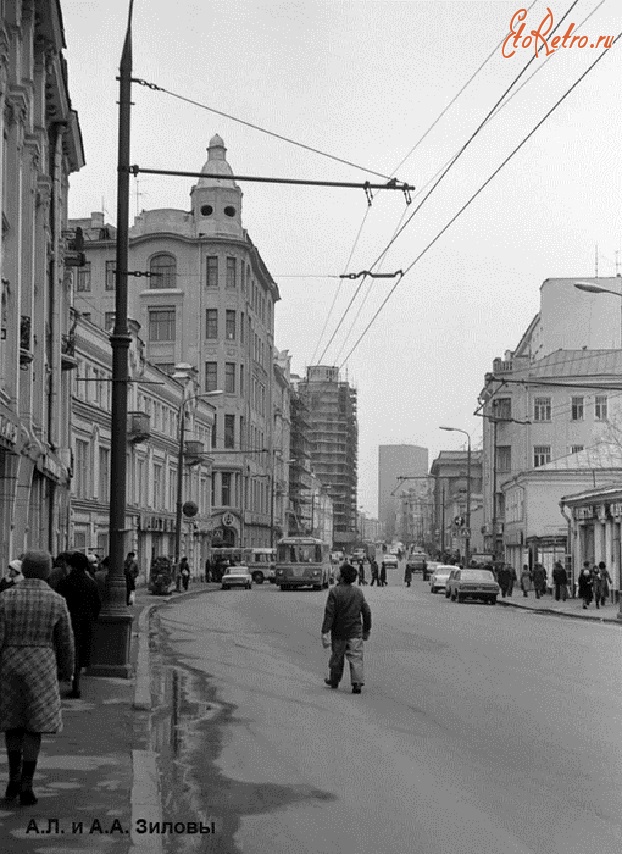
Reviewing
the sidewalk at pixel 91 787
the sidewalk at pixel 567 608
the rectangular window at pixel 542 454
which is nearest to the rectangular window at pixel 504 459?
the rectangular window at pixel 542 454

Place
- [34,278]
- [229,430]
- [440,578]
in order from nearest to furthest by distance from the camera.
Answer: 1. [34,278]
2. [440,578]
3. [229,430]

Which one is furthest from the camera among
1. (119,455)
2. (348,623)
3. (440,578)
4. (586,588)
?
(440,578)

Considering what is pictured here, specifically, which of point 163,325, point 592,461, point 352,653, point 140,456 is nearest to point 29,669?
point 352,653

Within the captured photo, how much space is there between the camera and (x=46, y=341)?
35344mm

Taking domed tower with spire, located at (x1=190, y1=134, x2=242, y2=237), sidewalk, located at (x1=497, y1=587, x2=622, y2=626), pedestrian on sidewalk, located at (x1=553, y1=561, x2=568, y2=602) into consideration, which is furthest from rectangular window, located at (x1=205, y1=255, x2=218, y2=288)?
pedestrian on sidewalk, located at (x1=553, y1=561, x2=568, y2=602)

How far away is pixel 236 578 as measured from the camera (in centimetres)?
6694

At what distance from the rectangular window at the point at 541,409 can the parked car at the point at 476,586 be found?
119 feet

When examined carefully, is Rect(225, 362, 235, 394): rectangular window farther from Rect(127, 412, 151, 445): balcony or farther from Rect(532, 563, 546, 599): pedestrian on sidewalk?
Rect(532, 563, 546, 599): pedestrian on sidewalk

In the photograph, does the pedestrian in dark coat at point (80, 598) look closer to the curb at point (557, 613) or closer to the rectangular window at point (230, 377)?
the curb at point (557, 613)

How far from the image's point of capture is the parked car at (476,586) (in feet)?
163

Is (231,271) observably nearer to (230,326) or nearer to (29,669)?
(230,326)

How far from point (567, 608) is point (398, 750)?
32.8 meters

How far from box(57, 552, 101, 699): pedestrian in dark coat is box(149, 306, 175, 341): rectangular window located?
8485cm

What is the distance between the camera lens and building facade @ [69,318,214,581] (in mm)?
52750
